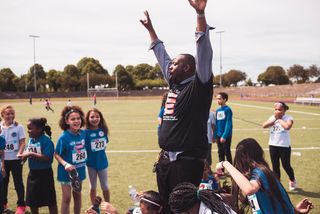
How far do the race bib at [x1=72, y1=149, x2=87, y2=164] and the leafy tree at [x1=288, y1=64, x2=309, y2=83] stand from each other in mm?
112102

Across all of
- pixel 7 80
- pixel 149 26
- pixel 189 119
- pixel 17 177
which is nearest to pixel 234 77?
pixel 7 80

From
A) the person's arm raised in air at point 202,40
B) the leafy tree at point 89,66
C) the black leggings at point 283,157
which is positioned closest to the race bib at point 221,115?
the black leggings at point 283,157

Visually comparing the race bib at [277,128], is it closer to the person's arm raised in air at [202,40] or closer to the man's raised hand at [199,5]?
the person's arm raised in air at [202,40]

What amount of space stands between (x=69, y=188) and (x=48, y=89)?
107619 mm

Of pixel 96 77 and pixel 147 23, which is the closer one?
pixel 147 23

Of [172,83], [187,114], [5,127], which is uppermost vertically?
[172,83]

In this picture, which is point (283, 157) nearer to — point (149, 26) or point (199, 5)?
point (149, 26)

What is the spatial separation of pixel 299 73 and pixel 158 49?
114 metres

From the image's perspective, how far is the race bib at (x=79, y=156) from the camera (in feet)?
16.1

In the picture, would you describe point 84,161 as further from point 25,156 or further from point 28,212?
point 28,212

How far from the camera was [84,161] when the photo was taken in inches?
201

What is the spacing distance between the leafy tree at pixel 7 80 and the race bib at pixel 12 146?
103862 millimetres

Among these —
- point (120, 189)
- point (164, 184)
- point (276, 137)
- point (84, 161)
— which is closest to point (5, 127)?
point (84, 161)

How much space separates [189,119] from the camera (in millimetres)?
2879
